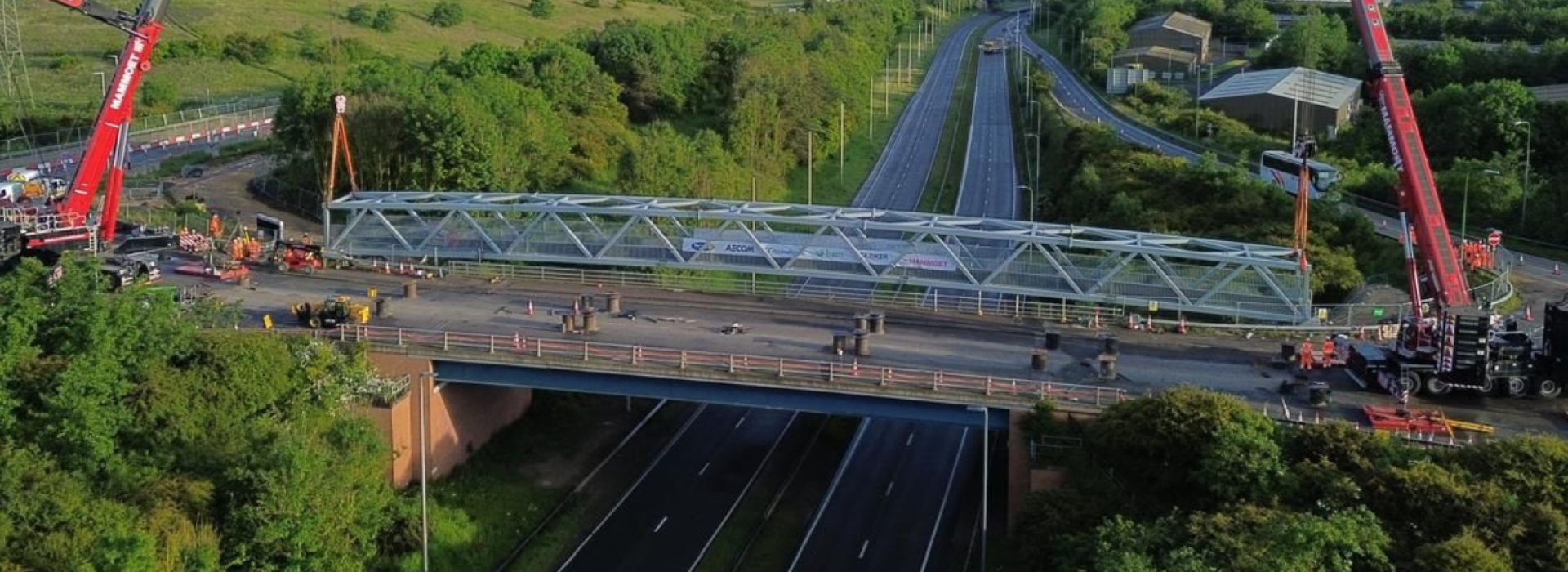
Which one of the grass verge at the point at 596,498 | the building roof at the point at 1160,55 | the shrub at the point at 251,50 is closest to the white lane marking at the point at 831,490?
the grass verge at the point at 596,498

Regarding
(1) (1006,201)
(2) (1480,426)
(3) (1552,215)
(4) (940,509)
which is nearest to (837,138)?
(1) (1006,201)

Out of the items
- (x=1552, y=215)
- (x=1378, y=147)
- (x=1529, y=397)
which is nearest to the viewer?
(x=1529, y=397)

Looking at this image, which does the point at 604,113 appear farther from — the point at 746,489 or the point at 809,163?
the point at 746,489

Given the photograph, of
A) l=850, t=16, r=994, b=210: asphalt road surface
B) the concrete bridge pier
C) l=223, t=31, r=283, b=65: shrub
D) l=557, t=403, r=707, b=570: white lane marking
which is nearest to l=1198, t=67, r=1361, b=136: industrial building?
l=850, t=16, r=994, b=210: asphalt road surface

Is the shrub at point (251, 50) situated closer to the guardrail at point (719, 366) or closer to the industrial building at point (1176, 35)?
the guardrail at point (719, 366)

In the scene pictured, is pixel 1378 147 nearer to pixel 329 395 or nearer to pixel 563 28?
pixel 329 395

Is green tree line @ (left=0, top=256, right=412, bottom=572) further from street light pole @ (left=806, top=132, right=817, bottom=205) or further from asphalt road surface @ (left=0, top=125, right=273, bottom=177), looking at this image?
street light pole @ (left=806, top=132, right=817, bottom=205)
